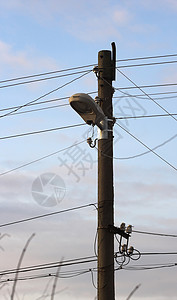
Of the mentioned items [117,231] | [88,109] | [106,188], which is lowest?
[117,231]

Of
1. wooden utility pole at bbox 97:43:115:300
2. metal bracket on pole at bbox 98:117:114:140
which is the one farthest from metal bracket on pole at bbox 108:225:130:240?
metal bracket on pole at bbox 98:117:114:140

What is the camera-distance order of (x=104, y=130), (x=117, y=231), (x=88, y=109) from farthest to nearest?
(x=104, y=130)
(x=117, y=231)
(x=88, y=109)

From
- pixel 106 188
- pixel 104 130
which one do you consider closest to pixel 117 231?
pixel 106 188

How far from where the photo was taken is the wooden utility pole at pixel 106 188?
8133 mm

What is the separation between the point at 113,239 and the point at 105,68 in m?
3.18

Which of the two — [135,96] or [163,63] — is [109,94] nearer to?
[135,96]

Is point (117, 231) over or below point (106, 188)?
below

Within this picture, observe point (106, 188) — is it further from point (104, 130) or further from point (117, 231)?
point (104, 130)

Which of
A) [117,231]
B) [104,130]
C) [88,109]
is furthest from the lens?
[104,130]

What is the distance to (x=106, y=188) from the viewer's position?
28.1 feet

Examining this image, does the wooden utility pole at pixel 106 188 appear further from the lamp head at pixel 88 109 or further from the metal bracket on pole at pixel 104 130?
the lamp head at pixel 88 109

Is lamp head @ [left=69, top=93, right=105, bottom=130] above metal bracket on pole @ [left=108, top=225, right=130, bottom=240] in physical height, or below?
above

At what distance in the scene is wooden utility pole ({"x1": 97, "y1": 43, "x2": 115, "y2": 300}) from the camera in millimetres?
8133

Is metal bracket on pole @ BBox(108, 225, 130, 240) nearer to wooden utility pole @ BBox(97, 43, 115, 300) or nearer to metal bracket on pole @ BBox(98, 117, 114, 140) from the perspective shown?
wooden utility pole @ BBox(97, 43, 115, 300)
